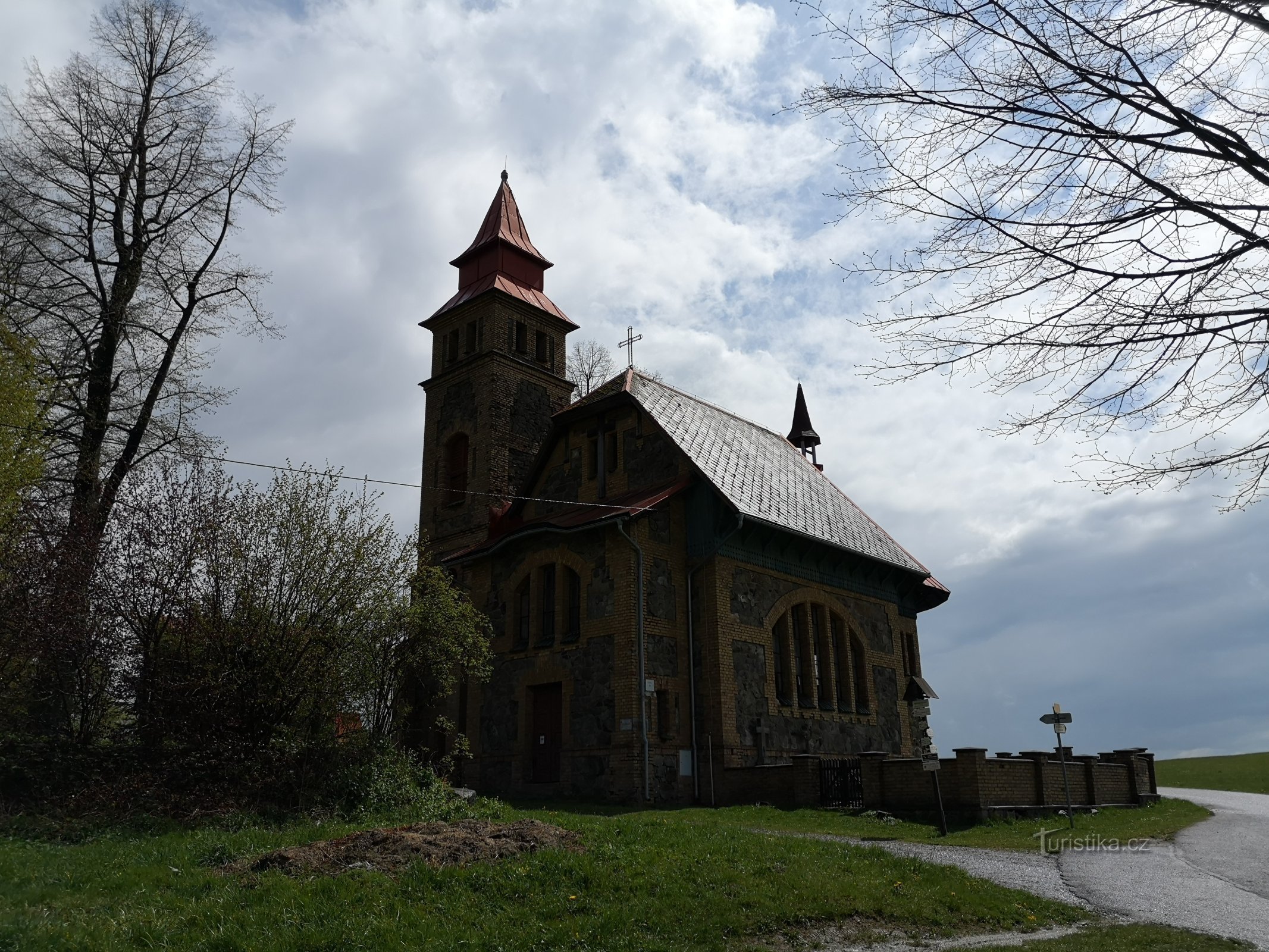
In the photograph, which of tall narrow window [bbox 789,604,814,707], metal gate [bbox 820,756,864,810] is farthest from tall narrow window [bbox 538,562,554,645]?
metal gate [bbox 820,756,864,810]

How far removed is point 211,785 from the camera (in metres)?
13.9

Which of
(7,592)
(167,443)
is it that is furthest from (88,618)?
(167,443)

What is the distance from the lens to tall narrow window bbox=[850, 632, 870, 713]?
1059 inches

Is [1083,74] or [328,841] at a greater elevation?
[1083,74]

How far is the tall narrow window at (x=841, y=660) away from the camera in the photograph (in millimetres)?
26266

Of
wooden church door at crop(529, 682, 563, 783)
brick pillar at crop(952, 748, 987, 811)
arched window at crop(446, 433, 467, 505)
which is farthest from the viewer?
arched window at crop(446, 433, 467, 505)

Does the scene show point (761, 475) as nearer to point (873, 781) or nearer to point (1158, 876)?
point (873, 781)

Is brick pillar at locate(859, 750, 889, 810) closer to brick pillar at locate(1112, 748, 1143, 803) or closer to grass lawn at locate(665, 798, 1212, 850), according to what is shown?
grass lawn at locate(665, 798, 1212, 850)

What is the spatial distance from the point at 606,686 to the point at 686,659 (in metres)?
2.05

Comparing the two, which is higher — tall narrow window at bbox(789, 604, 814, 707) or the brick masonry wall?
tall narrow window at bbox(789, 604, 814, 707)

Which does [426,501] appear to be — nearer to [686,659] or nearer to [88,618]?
[686,659]

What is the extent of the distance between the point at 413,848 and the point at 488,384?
21.6 meters

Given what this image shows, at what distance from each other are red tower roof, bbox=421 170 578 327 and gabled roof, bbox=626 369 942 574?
7113 millimetres

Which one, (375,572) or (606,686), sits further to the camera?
(606,686)
